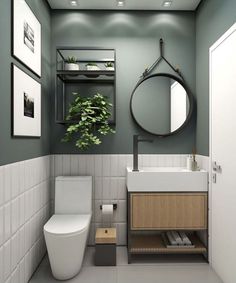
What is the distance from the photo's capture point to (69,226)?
2176 millimetres

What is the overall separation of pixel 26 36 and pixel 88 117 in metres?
0.94

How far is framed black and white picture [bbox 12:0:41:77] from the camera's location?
1.83 m

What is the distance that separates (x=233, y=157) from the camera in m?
1.91

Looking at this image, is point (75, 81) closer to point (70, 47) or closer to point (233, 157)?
point (70, 47)

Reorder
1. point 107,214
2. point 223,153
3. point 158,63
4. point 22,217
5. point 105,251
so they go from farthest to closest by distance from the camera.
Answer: point 158,63, point 107,214, point 105,251, point 223,153, point 22,217

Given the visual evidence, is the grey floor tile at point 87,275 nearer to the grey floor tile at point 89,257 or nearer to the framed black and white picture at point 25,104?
the grey floor tile at point 89,257

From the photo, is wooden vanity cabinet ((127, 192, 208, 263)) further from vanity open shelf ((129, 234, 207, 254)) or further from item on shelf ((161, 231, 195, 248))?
item on shelf ((161, 231, 195, 248))

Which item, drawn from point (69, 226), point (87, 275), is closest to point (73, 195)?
point (69, 226)

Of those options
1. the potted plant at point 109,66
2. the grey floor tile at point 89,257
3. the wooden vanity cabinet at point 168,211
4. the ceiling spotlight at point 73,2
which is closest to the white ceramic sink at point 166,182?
the wooden vanity cabinet at point 168,211

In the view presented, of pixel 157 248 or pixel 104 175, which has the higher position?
pixel 104 175

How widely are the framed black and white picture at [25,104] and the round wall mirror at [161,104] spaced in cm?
109

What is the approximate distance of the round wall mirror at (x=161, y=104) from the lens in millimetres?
2850

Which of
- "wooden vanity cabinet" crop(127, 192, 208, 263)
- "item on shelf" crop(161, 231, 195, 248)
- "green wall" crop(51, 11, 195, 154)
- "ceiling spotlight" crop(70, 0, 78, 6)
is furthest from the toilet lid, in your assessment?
"ceiling spotlight" crop(70, 0, 78, 6)

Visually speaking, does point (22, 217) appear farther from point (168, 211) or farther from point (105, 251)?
point (168, 211)
